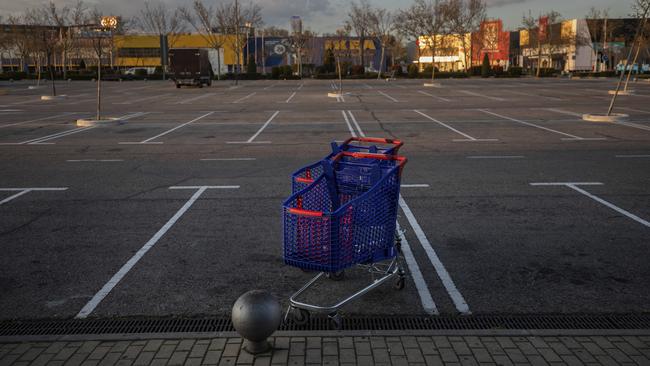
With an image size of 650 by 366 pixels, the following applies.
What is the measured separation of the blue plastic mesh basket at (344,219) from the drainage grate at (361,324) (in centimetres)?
48

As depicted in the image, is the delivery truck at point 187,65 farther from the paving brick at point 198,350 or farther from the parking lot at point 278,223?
the paving brick at point 198,350

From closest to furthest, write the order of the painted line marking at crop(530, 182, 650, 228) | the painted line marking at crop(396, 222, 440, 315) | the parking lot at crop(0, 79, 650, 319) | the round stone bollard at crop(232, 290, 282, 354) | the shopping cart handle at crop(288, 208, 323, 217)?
1. the round stone bollard at crop(232, 290, 282, 354)
2. the shopping cart handle at crop(288, 208, 323, 217)
3. the painted line marking at crop(396, 222, 440, 315)
4. the parking lot at crop(0, 79, 650, 319)
5. the painted line marking at crop(530, 182, 650, 228)

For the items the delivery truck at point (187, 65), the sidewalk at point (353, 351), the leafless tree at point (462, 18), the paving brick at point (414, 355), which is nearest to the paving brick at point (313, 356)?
the sidewalk at point (353, 351)

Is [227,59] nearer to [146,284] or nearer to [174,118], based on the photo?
[174,118]

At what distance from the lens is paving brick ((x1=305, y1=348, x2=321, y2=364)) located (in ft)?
13.3

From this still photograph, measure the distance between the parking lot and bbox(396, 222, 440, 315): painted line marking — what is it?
28mm

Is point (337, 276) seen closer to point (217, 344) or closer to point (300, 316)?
point (300, 316)

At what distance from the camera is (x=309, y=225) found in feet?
15.1

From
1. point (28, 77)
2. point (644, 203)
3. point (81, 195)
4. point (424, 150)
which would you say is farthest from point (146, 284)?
point (28, 77)

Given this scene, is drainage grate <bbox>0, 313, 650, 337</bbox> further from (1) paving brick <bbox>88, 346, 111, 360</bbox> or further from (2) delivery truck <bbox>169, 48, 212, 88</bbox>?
(2) delivery truck <bbox>169, 48, 212, 88</bbox>

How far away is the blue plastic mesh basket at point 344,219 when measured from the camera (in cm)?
458

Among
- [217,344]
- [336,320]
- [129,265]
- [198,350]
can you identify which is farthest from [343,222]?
[129,265]

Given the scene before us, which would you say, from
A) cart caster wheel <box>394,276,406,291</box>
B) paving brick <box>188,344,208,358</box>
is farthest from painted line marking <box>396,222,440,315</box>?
paving brick <box>188,344,208,358</box>

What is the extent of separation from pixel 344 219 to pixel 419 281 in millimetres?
1330
